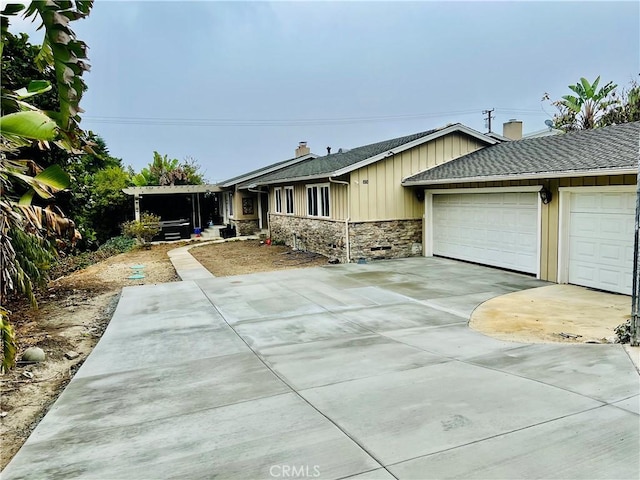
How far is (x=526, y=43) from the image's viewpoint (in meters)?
23.5

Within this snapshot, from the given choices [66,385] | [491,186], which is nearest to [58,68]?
[66,385]

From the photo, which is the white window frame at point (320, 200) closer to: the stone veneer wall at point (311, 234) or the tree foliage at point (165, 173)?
the stone veneer wall at point (311, 234)

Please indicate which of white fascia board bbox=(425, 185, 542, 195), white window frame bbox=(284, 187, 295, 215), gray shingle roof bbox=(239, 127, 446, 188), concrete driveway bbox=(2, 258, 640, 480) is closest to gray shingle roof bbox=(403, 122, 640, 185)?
white fascia board bbox=(425, 185, 542, 195)

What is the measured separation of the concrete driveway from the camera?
3393 millimetres

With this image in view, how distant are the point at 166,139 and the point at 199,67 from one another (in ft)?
75.8

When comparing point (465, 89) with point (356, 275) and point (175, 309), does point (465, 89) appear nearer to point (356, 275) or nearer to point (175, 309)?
point (356, 275)

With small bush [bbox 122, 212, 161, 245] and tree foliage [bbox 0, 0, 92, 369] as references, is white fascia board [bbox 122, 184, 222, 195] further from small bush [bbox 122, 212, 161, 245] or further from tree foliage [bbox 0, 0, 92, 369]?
tree foliage [bbox 0, 0, 92, 369]

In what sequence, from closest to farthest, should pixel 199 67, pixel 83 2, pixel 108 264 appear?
pixel 83 2 < pixel 108 264 < pixel 199 67

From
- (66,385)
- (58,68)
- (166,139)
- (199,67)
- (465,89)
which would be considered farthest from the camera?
(166,139)

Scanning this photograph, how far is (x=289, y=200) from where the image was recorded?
2108cm

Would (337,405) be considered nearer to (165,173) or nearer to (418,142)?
(418,142)

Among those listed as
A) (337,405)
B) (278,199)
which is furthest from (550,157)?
(278,199)

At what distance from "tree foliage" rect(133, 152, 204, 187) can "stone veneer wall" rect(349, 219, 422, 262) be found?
1991 centimetres

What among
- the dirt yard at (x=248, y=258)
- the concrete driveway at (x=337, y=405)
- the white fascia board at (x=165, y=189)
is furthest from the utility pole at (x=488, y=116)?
the concrete driveway at (x=337, y=405)
